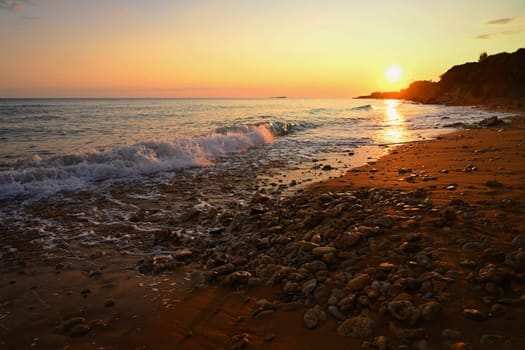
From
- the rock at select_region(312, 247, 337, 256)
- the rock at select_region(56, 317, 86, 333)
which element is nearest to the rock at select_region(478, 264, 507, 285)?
the rock at select_region(312, 247, 337, 256)

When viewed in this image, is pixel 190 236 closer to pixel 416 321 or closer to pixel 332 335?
pixel 332 335

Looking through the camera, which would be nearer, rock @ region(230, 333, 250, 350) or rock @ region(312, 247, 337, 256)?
rock @ region(230, 333, 250, 350)

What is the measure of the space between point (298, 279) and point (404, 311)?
129 centimetres

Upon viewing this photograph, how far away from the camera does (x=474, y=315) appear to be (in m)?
2.79

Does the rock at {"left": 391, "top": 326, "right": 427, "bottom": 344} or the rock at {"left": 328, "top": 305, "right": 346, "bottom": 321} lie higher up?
the rock at {"left": 391, "top": 326, "right": 427, "bottom": 344}

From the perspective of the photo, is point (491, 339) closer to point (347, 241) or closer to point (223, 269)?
point (347, 241)

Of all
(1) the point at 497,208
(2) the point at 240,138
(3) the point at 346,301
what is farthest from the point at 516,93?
(3) the point at 346,301

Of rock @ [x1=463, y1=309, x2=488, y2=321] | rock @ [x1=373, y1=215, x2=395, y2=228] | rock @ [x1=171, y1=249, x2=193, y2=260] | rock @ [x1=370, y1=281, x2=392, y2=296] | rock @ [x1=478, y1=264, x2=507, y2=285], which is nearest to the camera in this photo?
rock @ [x1=463, y1=309, x2=488, y2=321]

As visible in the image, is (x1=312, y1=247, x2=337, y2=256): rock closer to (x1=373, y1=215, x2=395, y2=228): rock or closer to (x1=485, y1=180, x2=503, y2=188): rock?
(x1=373, y1=215, x2=395, y2=228): rock

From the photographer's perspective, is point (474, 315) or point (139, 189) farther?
point (139, 189)

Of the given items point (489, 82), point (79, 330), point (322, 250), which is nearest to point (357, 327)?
point (322, 250)

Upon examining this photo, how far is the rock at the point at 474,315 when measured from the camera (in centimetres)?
276

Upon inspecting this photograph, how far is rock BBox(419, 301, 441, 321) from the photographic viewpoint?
9.30 feet

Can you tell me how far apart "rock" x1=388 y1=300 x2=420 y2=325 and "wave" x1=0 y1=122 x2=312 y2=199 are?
28.9ft
